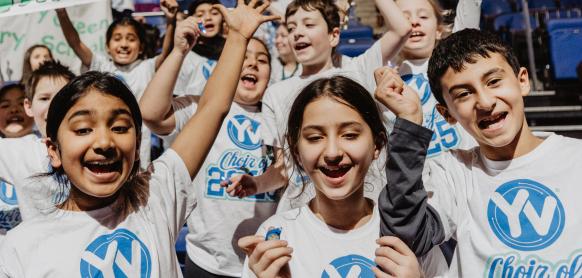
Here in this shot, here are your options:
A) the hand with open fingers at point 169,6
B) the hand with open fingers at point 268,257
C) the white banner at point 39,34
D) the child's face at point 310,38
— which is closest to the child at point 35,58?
the white banner at point 39,34

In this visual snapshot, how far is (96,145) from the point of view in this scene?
1.52 meters

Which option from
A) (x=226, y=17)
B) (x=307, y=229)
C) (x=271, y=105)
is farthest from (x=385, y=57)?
(x=307, y=229)

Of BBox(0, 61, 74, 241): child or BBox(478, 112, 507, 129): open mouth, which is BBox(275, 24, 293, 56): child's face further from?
BBox(478, 112, 507, 129): open mouth

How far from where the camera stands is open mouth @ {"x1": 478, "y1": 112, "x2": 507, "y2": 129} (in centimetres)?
158

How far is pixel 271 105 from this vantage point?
8.30 feet

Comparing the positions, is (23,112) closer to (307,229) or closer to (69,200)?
(69,200)

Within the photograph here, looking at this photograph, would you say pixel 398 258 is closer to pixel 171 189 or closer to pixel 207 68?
pixel 171 189

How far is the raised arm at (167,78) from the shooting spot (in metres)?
2.13

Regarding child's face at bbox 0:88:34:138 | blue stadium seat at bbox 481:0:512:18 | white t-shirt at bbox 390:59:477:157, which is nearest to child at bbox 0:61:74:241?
child's face at bbox 0:88:34:138

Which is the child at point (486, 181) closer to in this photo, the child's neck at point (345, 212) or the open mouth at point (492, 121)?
the open mouth at point (492, 121)

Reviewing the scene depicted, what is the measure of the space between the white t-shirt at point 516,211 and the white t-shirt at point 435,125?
72cm

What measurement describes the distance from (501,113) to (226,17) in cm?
82

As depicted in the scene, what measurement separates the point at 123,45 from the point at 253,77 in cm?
142

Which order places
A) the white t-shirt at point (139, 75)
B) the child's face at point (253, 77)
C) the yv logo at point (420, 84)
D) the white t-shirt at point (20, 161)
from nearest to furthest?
the white t-shirt at point (20, 161) → the yv logo at point (420, 84) → the child's face at point (253, 77) → the white t-shirt at point (139, 75)
